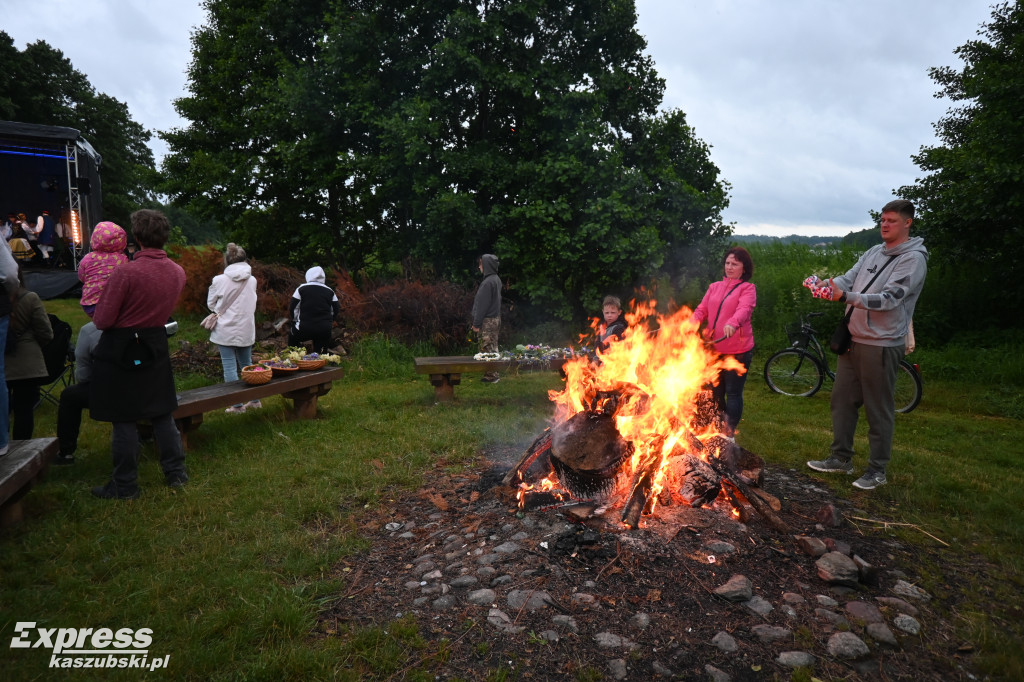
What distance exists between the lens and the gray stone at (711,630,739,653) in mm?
2881

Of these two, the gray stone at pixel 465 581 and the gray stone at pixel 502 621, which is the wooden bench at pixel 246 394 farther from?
the gray stone at pixel 502 621

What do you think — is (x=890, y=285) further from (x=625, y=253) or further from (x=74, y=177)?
(x=74, y=177)

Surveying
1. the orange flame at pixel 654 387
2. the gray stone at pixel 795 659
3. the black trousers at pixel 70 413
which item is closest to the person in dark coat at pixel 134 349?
the black trousers at pixel 70 413

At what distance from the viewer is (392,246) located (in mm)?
14953

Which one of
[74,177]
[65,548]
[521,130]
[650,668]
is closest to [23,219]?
[74,177]

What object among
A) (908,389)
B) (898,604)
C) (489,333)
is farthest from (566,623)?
(908,389)

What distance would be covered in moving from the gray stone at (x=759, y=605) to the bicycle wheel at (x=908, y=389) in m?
6.54

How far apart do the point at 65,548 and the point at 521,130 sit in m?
12.0

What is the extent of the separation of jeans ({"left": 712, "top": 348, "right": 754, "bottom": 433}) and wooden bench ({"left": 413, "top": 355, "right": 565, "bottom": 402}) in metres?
2.90

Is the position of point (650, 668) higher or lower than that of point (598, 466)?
lower

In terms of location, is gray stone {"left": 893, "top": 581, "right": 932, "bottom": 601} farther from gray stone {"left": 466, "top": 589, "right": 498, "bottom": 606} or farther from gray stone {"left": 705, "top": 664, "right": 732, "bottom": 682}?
gray stone {"left": 466, "top": 589, "right": 498, "bottom": 606}

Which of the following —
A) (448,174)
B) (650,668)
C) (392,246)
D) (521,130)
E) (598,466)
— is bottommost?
(650,668)

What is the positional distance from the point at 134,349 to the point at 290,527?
1.91 metres

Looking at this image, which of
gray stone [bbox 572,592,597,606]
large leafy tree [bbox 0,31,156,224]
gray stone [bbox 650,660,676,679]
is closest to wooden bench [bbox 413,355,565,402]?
gray stone [bbox 572,592,597,606]
